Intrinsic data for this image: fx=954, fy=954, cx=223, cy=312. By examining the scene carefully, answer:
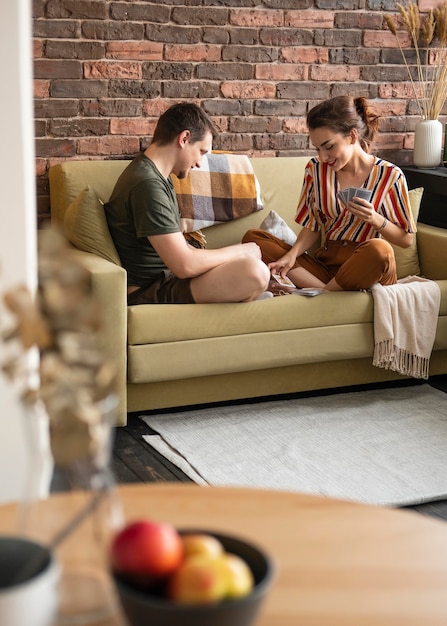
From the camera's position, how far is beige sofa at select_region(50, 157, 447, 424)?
3316 mm

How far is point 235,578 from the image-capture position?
94 cm

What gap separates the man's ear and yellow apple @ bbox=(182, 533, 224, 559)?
2.61 metres

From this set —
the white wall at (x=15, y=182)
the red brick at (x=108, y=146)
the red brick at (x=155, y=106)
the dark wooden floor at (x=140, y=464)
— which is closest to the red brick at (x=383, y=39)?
the red brick at (x=155, y=106)

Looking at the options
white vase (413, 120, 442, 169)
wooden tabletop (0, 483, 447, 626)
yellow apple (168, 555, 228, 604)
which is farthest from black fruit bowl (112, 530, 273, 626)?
white vase (413, 120, 442, 169)

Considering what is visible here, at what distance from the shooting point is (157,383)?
3426 millimetres

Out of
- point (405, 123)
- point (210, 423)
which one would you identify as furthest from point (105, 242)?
point (405, 123)

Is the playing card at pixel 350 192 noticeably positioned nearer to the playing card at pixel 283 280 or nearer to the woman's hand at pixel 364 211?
the woman's hand at pixel 364 211

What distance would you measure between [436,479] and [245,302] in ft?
3.22

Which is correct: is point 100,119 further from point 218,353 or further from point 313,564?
point 313,564

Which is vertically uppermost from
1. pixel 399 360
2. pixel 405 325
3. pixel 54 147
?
pixel 54 147

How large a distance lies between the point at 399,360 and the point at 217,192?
3.46 feet

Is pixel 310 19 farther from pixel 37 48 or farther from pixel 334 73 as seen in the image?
pixel 37 48

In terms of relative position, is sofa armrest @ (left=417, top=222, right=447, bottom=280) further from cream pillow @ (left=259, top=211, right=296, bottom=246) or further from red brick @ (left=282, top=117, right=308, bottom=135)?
red brick @ (left=282, top=117, right=308, bottom=135)

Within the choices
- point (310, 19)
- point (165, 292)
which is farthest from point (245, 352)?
point (310, 19)
